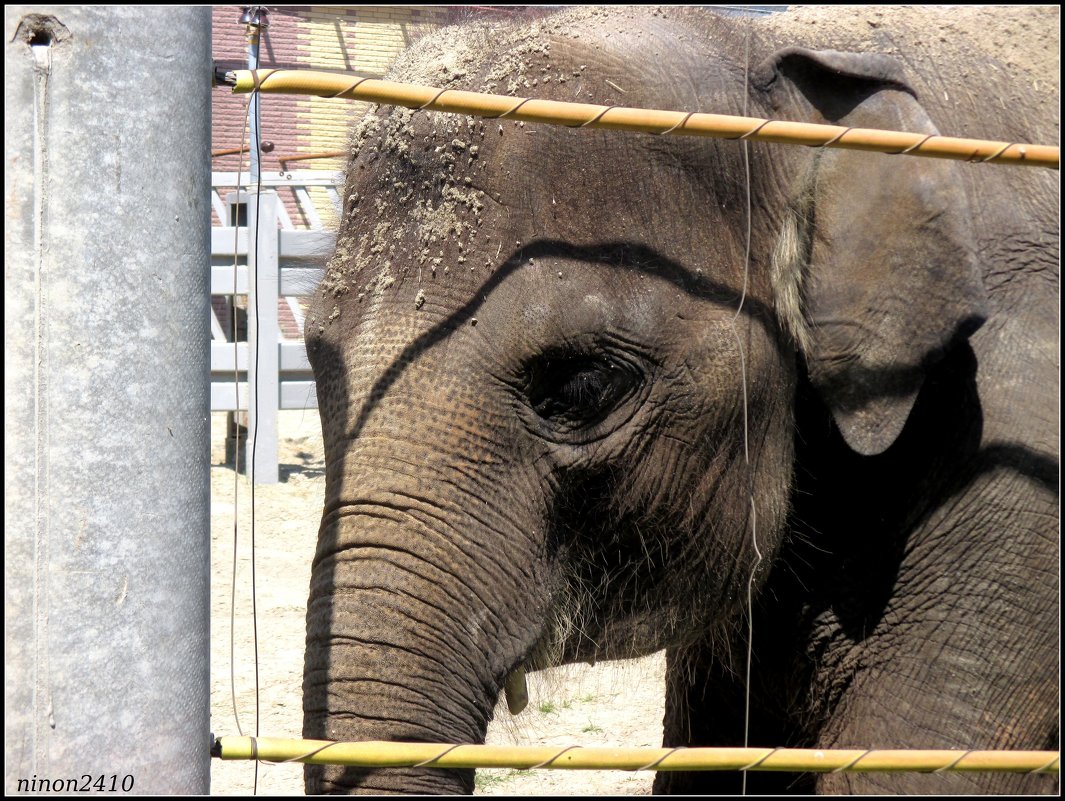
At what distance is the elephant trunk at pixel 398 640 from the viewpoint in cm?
176

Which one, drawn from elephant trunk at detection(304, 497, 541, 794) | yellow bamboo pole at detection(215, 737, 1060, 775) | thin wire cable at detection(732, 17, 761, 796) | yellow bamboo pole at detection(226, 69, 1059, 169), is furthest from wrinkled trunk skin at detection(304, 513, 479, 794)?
yellow bamboo pole at detection(226, 69, 1059, 169)

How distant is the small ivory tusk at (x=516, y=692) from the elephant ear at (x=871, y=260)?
2.38 ft

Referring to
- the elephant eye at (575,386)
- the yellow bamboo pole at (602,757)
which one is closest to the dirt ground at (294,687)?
the elephant eye at (575,386)

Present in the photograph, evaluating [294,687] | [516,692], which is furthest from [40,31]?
[294,687]

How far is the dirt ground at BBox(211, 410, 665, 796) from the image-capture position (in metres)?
3.80

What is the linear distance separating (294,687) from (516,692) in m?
2.85

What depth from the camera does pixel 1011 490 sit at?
2139 mm

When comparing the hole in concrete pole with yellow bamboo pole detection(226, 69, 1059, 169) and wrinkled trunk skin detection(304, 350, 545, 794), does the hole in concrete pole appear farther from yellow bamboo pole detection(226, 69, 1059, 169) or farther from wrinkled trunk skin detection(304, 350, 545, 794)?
wrinkled trunk skin detection(304, 350, 545, 794)

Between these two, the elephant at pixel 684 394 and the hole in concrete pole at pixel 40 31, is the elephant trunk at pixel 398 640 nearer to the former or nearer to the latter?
the elephant at pixel 684 394

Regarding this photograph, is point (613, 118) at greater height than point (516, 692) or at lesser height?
greater

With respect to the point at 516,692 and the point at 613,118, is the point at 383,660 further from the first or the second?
the point at 613,118

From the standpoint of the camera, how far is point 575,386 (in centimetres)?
196

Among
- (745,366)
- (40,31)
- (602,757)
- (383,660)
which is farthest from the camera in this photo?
(745,366)

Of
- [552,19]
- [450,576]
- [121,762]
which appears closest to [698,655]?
[450,576]
